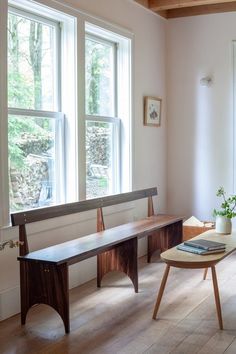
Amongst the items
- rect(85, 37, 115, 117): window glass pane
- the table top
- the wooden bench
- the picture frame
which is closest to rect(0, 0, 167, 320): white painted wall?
the picture frame

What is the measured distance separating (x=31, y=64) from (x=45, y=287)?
175 centimetres

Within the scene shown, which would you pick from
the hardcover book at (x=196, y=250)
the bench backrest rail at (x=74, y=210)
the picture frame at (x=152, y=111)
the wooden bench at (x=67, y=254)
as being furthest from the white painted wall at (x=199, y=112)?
the hardcover book at (x=196, y=250)

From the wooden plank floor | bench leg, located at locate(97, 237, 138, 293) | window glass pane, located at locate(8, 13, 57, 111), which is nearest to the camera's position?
the wooden plank floor

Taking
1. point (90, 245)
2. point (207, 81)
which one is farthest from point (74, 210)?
point (207, 81)

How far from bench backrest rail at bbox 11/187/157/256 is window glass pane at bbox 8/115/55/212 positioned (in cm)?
24

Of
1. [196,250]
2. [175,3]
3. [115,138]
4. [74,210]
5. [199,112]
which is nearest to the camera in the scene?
[196,250]

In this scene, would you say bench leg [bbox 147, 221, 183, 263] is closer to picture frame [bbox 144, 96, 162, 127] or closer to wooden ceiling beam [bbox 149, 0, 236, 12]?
picture frame [bbox 144, 96, 162, 127]

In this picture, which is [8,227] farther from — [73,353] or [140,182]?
[140,182]

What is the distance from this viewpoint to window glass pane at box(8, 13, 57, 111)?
3.69m

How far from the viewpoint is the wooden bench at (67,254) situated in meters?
3.21

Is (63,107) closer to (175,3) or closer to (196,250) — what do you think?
(196,250)

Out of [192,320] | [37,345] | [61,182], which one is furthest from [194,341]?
[61,182]

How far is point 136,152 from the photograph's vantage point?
17.1ft

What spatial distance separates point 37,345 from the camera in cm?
299
